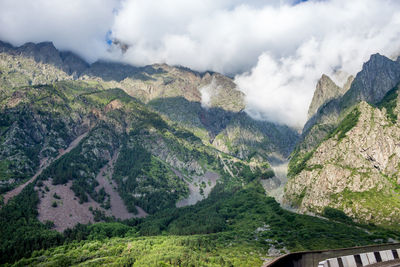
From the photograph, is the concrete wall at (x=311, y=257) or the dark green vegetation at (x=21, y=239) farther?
the dark green vegetation at (x=21, y=239)

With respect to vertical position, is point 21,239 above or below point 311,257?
above

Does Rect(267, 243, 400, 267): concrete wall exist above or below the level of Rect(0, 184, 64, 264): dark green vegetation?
below

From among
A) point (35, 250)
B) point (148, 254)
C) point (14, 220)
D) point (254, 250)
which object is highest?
point (14, 220)

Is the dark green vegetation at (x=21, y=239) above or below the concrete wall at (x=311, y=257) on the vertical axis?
above

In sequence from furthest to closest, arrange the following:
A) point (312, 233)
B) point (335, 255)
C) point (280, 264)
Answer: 1. point (312, 233)
2. point (335, 255)
3. point (280, 264)

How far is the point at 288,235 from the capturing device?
19800cm

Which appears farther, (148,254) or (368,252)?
(148,254)

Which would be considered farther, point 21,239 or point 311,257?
point 21,239

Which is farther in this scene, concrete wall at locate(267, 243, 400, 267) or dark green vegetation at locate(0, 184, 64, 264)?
dark green vegetation at locate(0, 184, 64, 264)

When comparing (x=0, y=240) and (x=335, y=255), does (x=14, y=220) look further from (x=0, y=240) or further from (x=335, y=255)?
(x=335, y=255)

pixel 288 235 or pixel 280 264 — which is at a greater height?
pixel 280 264

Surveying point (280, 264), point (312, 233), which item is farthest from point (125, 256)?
point (280, 264)

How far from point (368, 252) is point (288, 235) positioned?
183m

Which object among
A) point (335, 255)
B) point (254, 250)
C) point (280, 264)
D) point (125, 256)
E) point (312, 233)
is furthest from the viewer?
point (312, 233)
